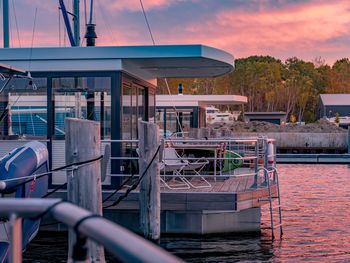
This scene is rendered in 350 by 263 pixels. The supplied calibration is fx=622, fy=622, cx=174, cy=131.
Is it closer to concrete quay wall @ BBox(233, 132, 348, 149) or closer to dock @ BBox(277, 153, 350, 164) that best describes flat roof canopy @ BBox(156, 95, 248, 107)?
dock @ BBox(277, 153, 350, 164)

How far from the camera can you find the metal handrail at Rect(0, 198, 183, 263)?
182cm

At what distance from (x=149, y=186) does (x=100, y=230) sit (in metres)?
7.45

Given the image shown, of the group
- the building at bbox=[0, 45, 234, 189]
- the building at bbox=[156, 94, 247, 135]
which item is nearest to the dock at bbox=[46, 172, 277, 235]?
the building at bbox=[0, 45, 234, 189]

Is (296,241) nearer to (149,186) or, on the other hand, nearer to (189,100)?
(149,186)

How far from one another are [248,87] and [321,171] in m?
56.8

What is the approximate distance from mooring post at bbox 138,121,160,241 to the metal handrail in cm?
686

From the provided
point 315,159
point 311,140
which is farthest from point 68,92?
point 311,140

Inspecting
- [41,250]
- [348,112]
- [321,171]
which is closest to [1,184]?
[41,250]

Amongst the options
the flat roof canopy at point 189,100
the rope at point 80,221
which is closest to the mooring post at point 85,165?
the rope at point 80,221

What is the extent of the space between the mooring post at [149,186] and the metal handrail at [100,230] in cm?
686

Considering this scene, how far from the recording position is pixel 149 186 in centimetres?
947

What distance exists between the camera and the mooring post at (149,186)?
30.9ft

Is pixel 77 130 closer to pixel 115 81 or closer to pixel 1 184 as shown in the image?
pixel 1 184

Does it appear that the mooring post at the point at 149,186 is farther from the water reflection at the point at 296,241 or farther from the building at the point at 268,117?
the building at the point at 268,117
